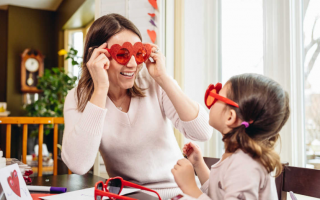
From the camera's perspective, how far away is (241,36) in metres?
2.14

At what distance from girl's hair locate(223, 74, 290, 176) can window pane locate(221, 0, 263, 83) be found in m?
1.26

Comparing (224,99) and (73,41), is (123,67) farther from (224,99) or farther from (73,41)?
(73,41)

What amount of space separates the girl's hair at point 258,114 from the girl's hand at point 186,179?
0.40 feet

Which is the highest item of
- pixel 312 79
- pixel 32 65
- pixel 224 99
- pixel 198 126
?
pixel 32 65

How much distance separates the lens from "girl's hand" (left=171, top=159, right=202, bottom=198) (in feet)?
2.50

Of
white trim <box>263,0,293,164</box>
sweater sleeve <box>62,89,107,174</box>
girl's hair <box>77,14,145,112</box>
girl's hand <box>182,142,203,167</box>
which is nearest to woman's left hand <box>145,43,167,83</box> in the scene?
girl's hair <box>77,14,145,112</box>

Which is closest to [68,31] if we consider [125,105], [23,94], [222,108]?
[23,94]

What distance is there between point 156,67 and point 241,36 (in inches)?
44.0

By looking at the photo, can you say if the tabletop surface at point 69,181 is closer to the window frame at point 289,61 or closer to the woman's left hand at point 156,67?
the woman's left hand at point 156,67

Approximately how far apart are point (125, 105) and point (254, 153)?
0.83m

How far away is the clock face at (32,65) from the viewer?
233 inches

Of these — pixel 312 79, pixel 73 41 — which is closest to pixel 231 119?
pixel 312 79

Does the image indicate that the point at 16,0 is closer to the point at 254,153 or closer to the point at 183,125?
the point at 183,125

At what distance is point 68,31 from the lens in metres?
5.86
